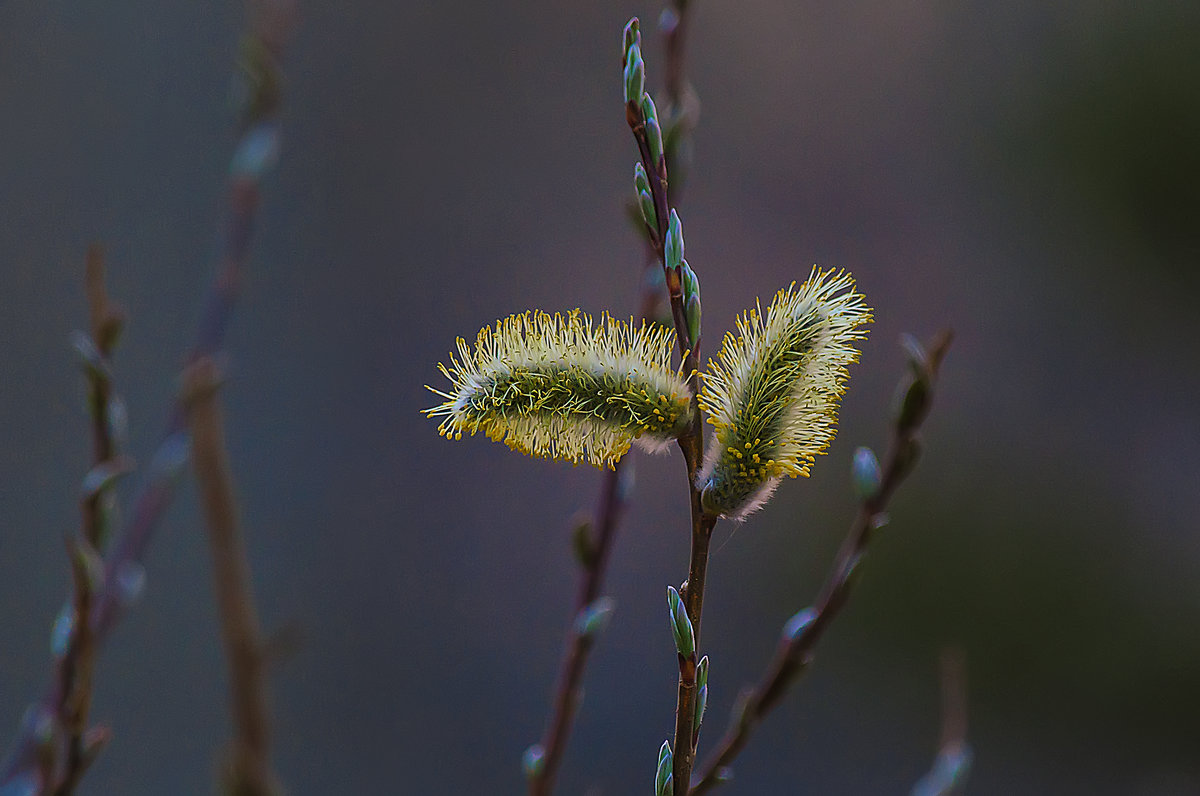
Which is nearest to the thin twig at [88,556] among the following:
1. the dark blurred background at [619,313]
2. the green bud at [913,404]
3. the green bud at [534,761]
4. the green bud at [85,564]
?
the green bud at [85,564]

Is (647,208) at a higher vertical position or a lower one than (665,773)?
higher

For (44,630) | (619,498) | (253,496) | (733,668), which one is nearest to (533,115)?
(253,496)

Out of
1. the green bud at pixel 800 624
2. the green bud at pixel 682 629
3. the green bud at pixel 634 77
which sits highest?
the green bud at pixel 634 77

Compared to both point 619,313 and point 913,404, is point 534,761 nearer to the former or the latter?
point 913,404

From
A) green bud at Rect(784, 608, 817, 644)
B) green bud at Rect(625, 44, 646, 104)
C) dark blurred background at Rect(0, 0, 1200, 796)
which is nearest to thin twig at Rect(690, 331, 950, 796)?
green bud at Rect(784, 608, 817, 644)

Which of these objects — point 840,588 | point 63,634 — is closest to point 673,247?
point 840,588

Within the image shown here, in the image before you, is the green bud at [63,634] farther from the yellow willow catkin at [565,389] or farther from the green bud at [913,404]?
the green bud at [913,404]

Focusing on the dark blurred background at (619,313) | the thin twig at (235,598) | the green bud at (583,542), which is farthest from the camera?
the dark blurred background at (619,313)
